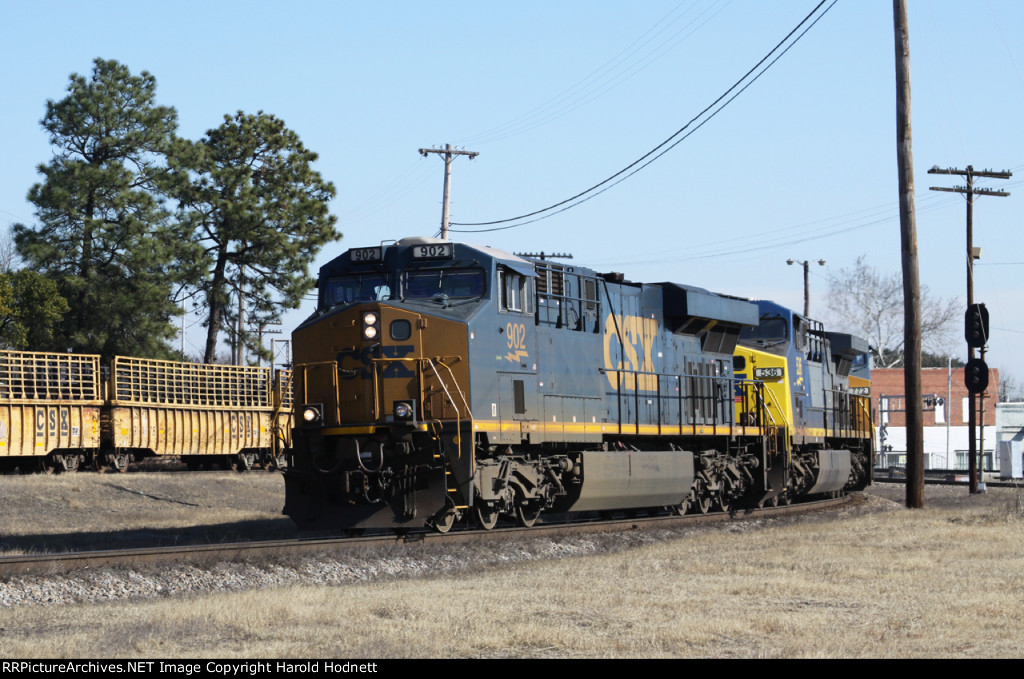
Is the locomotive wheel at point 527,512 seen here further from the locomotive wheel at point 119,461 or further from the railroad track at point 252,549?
the locomotive wheel at point 119,461

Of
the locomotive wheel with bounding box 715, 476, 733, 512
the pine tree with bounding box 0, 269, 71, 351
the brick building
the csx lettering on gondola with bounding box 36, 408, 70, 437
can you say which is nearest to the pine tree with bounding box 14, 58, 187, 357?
the pine tree with bounding box 0, 269, 71, 351

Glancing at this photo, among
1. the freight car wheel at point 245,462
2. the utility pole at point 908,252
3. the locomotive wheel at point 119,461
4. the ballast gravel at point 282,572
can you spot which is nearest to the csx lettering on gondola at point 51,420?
the locomotive wheel at point 119,461

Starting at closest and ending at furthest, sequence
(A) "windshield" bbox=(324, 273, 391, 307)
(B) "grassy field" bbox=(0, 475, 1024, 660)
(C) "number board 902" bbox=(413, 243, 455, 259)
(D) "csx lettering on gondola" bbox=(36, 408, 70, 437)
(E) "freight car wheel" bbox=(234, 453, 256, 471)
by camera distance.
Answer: (B) "grassy field" bbox=(0, 475, 1024, 660) → (C) "number board 902" bbox=(413, 243, 455, 259) → (A) "windshield" bbox=(324, 273, 391, 307) → (D) "csx lettering on gondola" bbox=(36, 408, 70, 437) → (E) "freight car wheel" bbox=(234, 453, 256, 471)

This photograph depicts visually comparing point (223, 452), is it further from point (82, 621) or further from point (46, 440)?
point (82, 621)

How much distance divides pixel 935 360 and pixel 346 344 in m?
103

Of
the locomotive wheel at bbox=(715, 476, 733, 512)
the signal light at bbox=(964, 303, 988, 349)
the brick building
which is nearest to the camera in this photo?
the locomotive wheel at bbox=(715, 476, 733, 512)

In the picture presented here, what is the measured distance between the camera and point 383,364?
584 inches

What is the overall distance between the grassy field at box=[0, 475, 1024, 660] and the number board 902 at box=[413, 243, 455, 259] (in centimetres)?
377

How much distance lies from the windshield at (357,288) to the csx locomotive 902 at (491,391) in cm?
2

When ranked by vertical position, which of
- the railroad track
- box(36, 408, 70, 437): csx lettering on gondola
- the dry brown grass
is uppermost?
box(36, 408, 70, 437): csx lettering on gondola

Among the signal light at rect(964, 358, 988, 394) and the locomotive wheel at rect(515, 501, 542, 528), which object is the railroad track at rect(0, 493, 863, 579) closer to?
the locomotive wheel at rect(515, 501, 542, 528)

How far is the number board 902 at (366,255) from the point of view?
15430 mm

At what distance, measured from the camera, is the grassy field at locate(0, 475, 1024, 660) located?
8.09 metres

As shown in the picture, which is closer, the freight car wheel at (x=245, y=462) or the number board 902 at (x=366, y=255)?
the number board 902 at (x=366, y=255)
